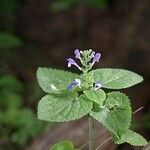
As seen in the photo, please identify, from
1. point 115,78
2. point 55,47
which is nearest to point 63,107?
point 115,78

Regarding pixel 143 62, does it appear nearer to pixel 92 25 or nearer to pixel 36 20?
pixel 92 25

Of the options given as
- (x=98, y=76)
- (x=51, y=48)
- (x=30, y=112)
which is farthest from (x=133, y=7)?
(x=98, y=76)

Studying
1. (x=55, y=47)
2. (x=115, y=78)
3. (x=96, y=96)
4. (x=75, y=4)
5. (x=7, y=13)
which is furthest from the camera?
(x=75, y=4)

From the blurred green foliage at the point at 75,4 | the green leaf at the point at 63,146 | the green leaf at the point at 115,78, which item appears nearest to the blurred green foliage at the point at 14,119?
the green leaf at the point at 63,146

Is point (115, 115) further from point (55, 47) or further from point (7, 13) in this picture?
point (55, 47)

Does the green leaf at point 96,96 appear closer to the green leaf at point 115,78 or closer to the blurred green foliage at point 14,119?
the green leaf at point 115,78

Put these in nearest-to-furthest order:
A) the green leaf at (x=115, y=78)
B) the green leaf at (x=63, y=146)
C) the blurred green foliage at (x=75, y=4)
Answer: the green leaf at (x=115, y=78) → the green leaf at (x=63, y=146) → the blurred green foliage at (x=75, y=4)

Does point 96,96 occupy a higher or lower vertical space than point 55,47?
higher
